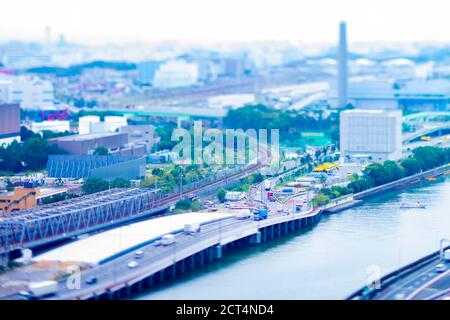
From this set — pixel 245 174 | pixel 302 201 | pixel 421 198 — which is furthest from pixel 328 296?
pixel 245 174

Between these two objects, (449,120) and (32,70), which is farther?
(32,70)

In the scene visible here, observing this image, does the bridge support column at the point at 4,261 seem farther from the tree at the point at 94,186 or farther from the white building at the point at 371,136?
the white building at the point at 371,136

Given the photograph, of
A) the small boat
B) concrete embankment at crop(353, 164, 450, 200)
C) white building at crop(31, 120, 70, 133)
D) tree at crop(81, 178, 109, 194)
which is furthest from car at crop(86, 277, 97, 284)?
white building at crop(31, 120, 70, 133)

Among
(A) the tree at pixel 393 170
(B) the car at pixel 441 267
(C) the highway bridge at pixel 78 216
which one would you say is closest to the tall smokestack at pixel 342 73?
(A) the tree at pixel 393 170

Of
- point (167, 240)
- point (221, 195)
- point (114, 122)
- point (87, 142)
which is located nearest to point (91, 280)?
point (167, 240)
